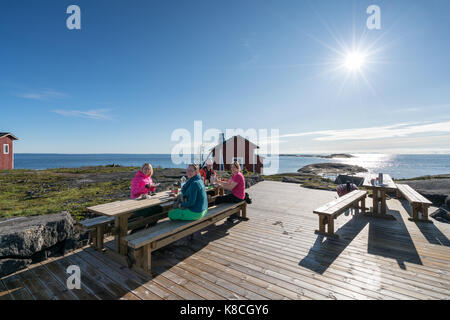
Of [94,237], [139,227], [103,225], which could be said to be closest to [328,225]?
[139,227]

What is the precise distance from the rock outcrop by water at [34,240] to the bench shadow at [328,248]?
4.19 meters

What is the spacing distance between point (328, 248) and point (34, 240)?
17.0 ft

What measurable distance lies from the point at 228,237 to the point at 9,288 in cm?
349

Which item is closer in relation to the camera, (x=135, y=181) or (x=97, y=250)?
(x=97, y=250)

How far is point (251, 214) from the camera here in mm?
6219

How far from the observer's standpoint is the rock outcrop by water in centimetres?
300

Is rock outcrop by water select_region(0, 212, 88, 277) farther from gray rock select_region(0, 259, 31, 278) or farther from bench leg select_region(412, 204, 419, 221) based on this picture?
bench leg select_region(412, 204, 419, 221)

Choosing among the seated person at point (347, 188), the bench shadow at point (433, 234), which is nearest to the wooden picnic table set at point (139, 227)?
the bench shadow at point (433, 234)

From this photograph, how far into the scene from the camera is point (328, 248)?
3.96 meters

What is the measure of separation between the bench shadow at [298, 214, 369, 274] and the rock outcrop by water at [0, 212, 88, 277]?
165 inches

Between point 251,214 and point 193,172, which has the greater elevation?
point 193,172

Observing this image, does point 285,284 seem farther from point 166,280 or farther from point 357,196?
point 357,196

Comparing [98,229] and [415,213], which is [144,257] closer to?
[98,229]
